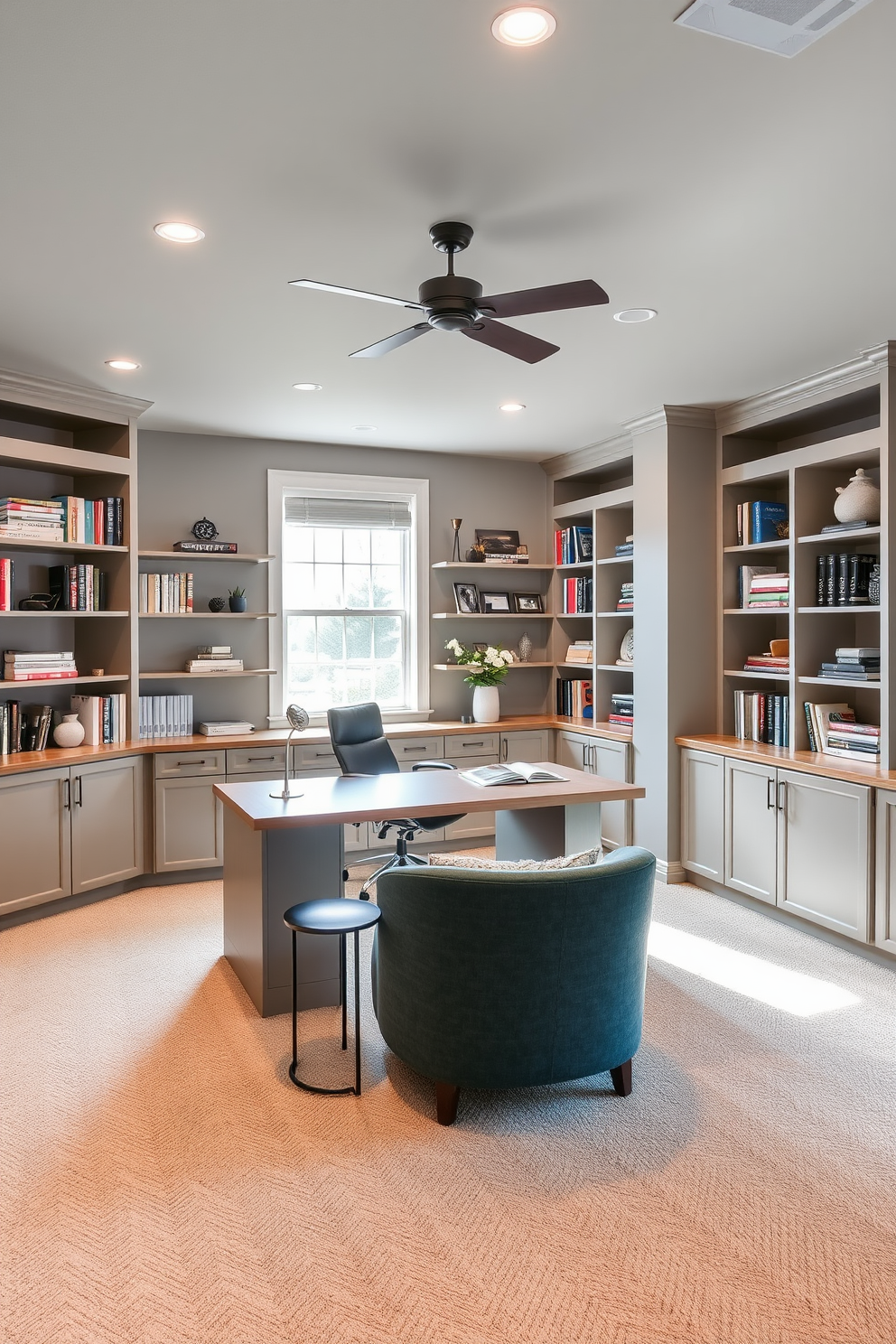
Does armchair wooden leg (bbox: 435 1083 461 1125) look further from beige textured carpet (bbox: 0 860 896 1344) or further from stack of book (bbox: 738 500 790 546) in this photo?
stack of book (bbox: 738 500 790 546)

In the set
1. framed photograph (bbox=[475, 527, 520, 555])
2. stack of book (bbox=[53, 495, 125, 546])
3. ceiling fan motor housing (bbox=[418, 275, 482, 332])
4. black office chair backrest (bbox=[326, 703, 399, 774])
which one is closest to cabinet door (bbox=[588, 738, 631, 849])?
black office chair backrest (bbox=[326, 703, 399, 774])

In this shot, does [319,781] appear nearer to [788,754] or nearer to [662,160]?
[788,754]

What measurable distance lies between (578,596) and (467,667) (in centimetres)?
96

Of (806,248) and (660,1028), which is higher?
(806,248)

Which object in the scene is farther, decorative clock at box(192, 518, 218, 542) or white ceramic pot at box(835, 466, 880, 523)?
decorative clock at box(192, 518, 218, 542)

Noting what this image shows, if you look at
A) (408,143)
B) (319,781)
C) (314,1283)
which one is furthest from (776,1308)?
(408,143)

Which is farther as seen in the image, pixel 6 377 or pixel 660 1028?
pixel 6 377

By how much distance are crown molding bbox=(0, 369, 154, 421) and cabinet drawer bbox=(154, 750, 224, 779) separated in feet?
6.10

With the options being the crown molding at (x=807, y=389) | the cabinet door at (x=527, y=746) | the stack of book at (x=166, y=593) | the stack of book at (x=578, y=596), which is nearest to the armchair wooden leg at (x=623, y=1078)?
the crown molding at (x=807, y=389)

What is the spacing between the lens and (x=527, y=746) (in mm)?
6051

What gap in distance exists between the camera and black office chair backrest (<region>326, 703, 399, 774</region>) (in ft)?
15.0

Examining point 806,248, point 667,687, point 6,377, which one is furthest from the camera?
point 667,687

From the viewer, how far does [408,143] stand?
2.25m

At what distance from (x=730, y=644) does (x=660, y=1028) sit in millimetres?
2576
